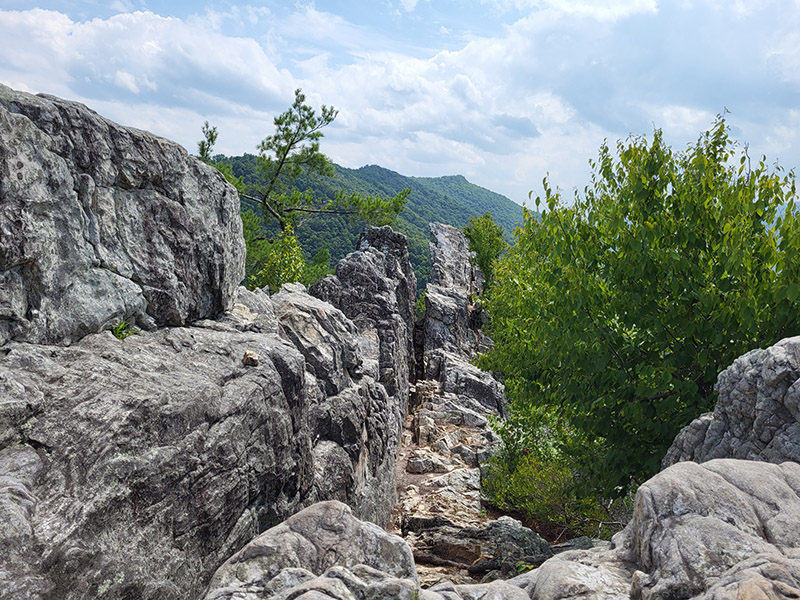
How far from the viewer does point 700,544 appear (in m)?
5.51

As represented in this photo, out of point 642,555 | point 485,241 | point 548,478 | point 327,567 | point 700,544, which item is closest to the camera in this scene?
point 700,544

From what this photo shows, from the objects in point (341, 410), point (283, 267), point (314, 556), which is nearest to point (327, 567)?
point (314, 556)

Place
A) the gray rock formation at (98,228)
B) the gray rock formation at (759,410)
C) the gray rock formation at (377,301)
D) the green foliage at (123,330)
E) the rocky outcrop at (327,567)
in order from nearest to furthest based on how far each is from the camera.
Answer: the rocky outcrop at (327,567) < the gray rock formation at (759,410) < the gray rock formation at (98,228) < the green foliage at (123,330) < the gray rock formation at (377,301)

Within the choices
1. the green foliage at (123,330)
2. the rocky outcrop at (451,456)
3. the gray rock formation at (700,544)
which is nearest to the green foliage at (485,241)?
the rocky outcrop at (451,456)

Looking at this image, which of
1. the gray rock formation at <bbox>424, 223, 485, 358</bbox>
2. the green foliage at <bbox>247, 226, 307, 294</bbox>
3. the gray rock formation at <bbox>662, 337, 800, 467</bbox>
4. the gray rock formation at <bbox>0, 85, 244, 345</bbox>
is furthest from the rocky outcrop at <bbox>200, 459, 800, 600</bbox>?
the gray rock formation at <bbox>424, 223, 485, 358</bbox>

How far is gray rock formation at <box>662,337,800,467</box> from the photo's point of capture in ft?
25.1

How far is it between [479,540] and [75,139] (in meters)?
13.1

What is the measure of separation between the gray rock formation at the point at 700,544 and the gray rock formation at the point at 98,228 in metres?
7.38

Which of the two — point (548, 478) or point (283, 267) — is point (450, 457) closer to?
point (548, 478)

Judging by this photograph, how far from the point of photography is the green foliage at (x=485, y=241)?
194 ft

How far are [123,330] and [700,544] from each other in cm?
868

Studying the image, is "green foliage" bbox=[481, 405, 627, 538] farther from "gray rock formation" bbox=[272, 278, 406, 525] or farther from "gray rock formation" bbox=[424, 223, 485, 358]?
"gray rock formation" bbox=[424, 223, 485, 358]

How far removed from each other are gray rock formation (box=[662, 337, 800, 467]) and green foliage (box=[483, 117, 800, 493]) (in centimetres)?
128

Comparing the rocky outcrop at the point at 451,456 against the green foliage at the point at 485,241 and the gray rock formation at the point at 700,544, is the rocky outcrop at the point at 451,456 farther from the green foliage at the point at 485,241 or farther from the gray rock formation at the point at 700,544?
the green foliage at the point at 485,241
